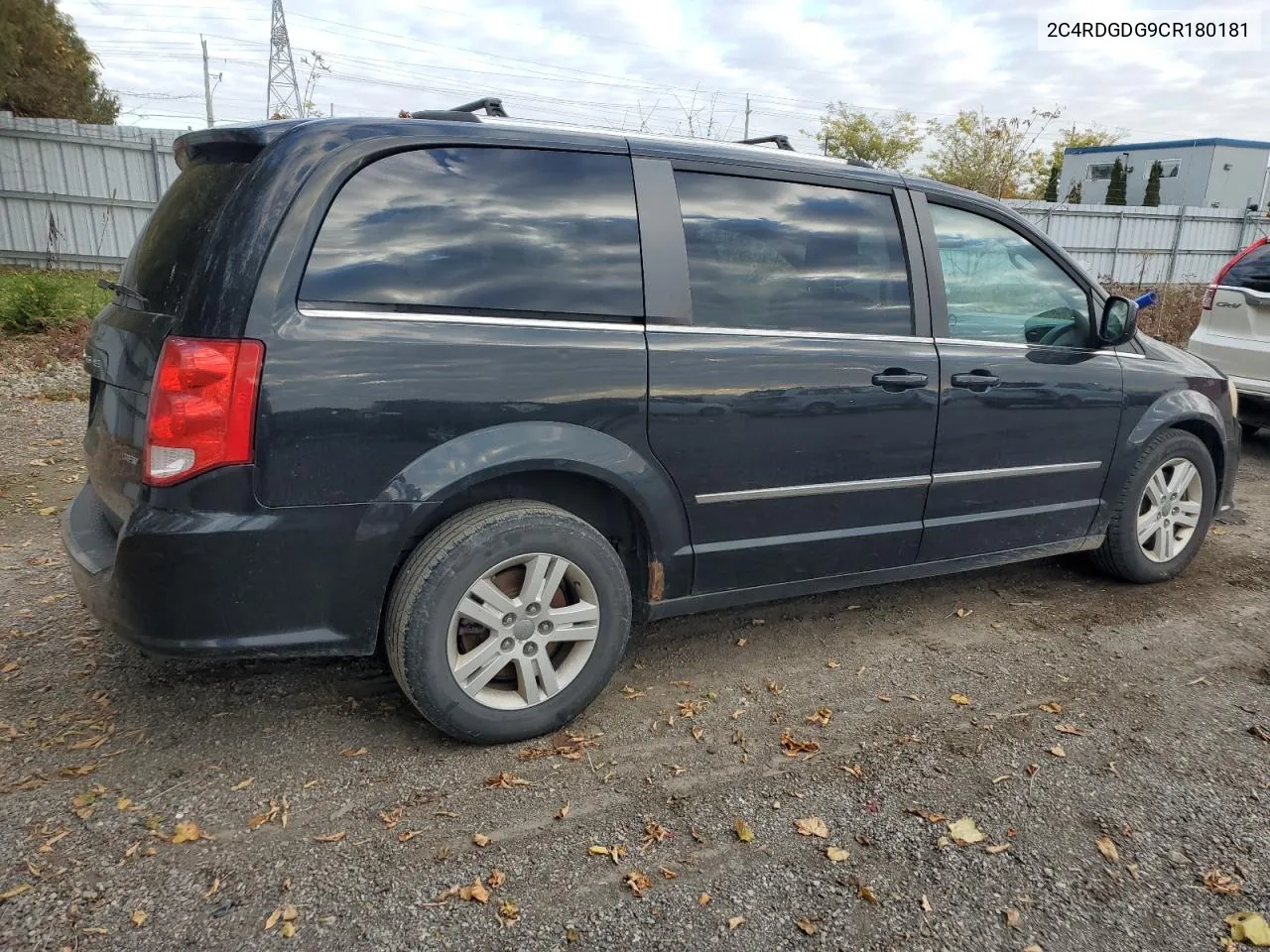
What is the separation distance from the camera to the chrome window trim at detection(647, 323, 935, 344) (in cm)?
294

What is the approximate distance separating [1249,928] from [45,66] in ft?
80.8

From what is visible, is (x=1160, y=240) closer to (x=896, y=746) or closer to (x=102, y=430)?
(x=896, y=746)

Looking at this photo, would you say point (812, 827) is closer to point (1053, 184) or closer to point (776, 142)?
point (776, 142)

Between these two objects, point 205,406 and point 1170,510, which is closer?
point 205,406

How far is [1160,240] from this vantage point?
61.0 feet

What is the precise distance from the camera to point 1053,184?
37.1 m

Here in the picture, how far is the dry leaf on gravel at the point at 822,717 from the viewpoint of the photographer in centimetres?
305

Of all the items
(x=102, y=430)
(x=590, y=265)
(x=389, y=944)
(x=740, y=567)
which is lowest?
(x=389, y=944)

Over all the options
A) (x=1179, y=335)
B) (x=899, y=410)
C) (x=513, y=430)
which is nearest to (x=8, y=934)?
(x=513, y=430)

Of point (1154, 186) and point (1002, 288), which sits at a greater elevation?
point (1154, 186)

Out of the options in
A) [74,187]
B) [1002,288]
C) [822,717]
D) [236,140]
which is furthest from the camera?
[74,187]

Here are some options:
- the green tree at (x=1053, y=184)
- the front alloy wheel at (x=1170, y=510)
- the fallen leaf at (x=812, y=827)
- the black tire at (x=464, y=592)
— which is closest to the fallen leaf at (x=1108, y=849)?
the fallen leaf at (x=812, y=827)

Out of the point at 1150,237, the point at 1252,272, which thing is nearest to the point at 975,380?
the point at 1252,272

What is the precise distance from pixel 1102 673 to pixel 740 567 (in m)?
1.52
